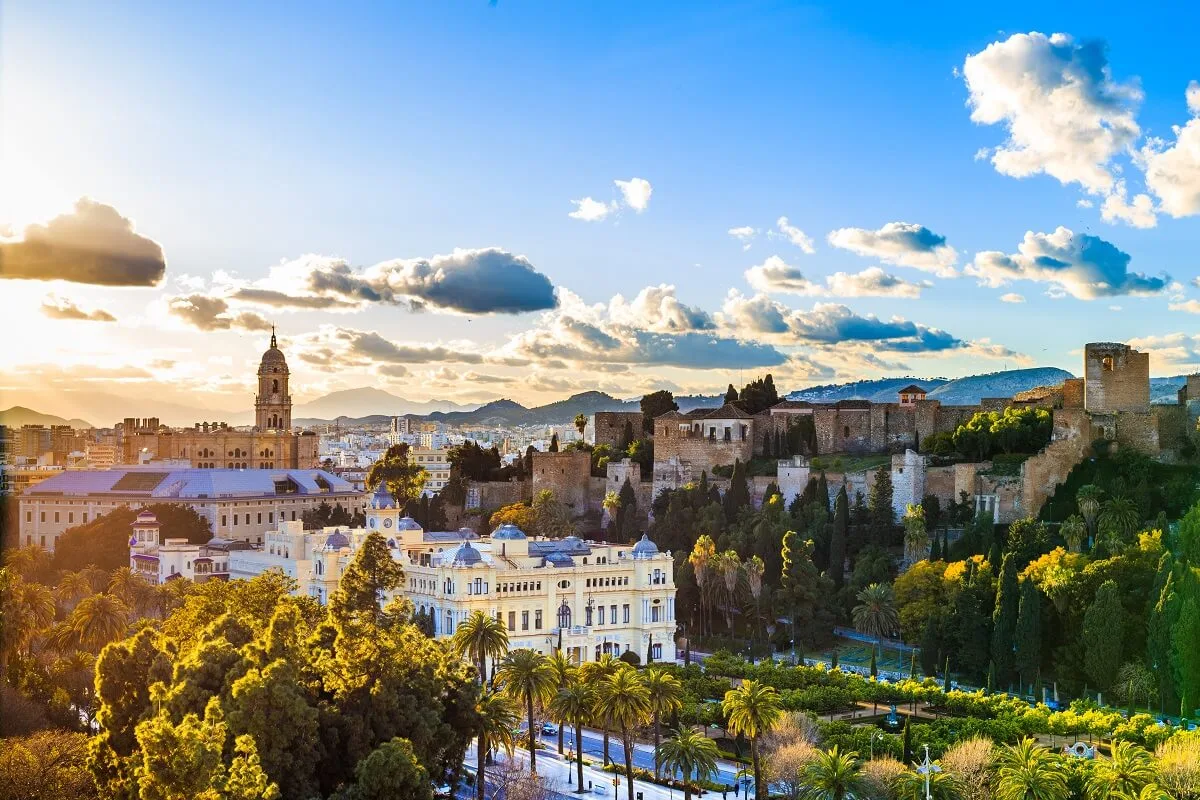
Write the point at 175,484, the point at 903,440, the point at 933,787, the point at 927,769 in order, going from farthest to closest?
the point at 175,484
the point at 903,440
the point at 933,787
the point at 927,769

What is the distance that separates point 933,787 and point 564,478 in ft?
128

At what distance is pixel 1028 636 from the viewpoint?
137ft

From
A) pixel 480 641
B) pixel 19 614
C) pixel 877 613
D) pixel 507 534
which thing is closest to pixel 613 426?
pixel 507 534

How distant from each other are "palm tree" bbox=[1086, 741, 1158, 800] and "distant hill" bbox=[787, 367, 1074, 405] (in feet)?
263

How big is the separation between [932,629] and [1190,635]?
304 inches

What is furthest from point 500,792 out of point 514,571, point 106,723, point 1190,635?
point 1190,635

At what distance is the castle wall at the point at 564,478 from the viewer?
66938mm

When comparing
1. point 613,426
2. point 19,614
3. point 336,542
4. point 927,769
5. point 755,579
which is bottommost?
point 927,769

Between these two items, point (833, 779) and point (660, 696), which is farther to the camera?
point (660, 696)

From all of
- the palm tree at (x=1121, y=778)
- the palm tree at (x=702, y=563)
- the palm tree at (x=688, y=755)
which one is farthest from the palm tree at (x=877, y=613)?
the palm tree at (x=1121, y=778)

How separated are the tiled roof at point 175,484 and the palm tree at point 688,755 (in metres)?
45.6

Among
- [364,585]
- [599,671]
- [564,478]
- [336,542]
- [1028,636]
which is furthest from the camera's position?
[564,478]

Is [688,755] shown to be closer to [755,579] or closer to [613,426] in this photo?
[755,579]

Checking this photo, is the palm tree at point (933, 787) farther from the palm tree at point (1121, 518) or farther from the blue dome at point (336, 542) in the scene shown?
the blue dome at point (336, 542)
